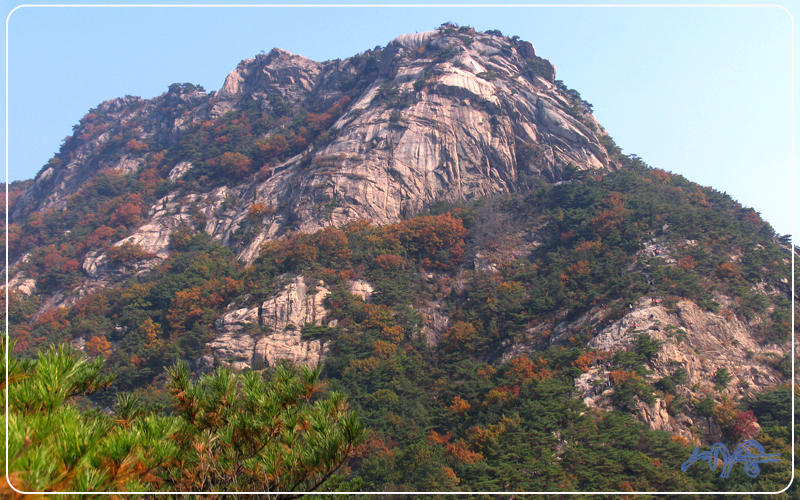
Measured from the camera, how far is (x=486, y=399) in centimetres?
1841

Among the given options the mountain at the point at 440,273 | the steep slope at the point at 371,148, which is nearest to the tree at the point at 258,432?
the mountain at the point at 440,273

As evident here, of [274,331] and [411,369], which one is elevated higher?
[274,331]

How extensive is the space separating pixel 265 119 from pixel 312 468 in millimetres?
48614

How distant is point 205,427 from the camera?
5781 millimetres

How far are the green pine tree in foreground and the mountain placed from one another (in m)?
2.77

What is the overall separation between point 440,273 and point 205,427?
2551cm

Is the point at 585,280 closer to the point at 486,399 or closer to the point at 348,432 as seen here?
the point at 486,399

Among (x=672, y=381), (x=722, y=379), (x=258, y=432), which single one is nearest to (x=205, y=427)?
(x=258, y=432)

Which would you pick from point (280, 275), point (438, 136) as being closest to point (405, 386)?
point (280, 275)

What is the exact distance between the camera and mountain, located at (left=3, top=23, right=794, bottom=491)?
15.9 meters

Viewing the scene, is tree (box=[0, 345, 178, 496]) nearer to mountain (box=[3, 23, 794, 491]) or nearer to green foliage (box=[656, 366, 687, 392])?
mountain (box=[3, 23, 794, 491])

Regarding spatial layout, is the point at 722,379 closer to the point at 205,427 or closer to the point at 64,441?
the point at 205,427

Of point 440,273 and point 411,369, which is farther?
point 440,273

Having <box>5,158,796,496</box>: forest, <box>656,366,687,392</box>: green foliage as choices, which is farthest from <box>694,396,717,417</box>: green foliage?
<box>656,366,687,392</box>: green foliage
